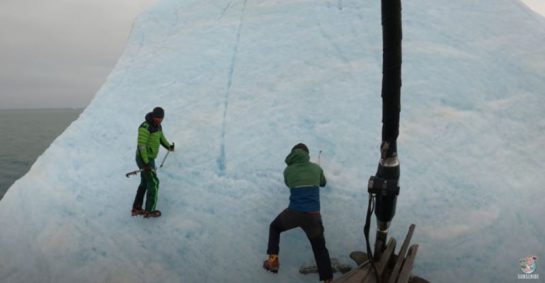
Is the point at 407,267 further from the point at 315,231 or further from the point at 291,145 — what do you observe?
the point at 291,145

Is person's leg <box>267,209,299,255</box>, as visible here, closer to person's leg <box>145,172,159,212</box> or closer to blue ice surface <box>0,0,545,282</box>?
blue ice surface <box>0,0,545,282</box>

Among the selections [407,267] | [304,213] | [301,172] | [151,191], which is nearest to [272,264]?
[304,213]

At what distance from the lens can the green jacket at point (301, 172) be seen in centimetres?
440

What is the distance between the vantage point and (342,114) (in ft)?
20.8

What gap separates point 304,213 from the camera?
4.31 m

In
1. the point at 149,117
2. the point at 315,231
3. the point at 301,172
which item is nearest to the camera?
the point at 315,231

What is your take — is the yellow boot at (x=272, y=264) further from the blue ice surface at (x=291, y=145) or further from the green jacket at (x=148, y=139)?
the green jacket at (x=148, y=139)

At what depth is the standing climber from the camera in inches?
168

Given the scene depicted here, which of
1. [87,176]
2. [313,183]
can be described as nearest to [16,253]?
[87,176]

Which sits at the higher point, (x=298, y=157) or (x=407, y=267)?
(x=298, y=157)

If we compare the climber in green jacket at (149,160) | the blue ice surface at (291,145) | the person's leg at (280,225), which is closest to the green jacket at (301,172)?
the person's leg at (280,225)
